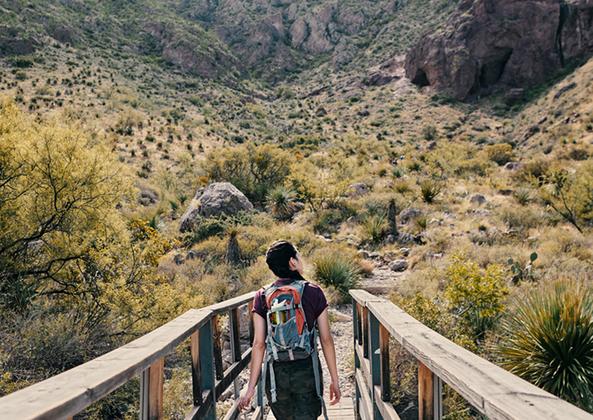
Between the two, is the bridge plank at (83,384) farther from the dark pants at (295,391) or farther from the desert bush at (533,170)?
the desert bush at (533,170)

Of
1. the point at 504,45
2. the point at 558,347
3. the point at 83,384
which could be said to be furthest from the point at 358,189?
the point at 504,45

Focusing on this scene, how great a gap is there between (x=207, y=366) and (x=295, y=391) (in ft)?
2.48

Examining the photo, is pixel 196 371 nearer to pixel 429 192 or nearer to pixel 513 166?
pixel 429 192

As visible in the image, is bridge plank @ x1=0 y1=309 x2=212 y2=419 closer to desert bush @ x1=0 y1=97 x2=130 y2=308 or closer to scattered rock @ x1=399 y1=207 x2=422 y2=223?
desert bush @ x1=0 y1=97 x2=130 y2=308

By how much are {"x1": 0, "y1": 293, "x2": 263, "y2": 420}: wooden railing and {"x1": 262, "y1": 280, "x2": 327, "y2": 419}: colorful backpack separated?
52 centimetres

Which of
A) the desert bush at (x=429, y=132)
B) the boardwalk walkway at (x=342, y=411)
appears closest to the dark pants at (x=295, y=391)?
the boardwalk walkway at (x=342, y=411)

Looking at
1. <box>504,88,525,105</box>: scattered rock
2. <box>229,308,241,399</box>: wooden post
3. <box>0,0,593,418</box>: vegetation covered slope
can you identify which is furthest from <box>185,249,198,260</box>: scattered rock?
<box>504,88,525,105</box>: scattered rock

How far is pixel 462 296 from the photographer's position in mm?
6199

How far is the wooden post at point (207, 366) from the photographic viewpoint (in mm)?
3157

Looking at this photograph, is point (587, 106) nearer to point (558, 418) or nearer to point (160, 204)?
point (160, 204)

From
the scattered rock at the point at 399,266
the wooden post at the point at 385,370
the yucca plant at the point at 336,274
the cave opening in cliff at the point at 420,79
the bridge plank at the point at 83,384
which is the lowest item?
the scattered rock at the point at 399,266

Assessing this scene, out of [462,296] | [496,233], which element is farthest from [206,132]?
[462,296]

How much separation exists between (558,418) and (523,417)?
79 mm

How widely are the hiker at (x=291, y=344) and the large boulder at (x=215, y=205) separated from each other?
45.7 feet
